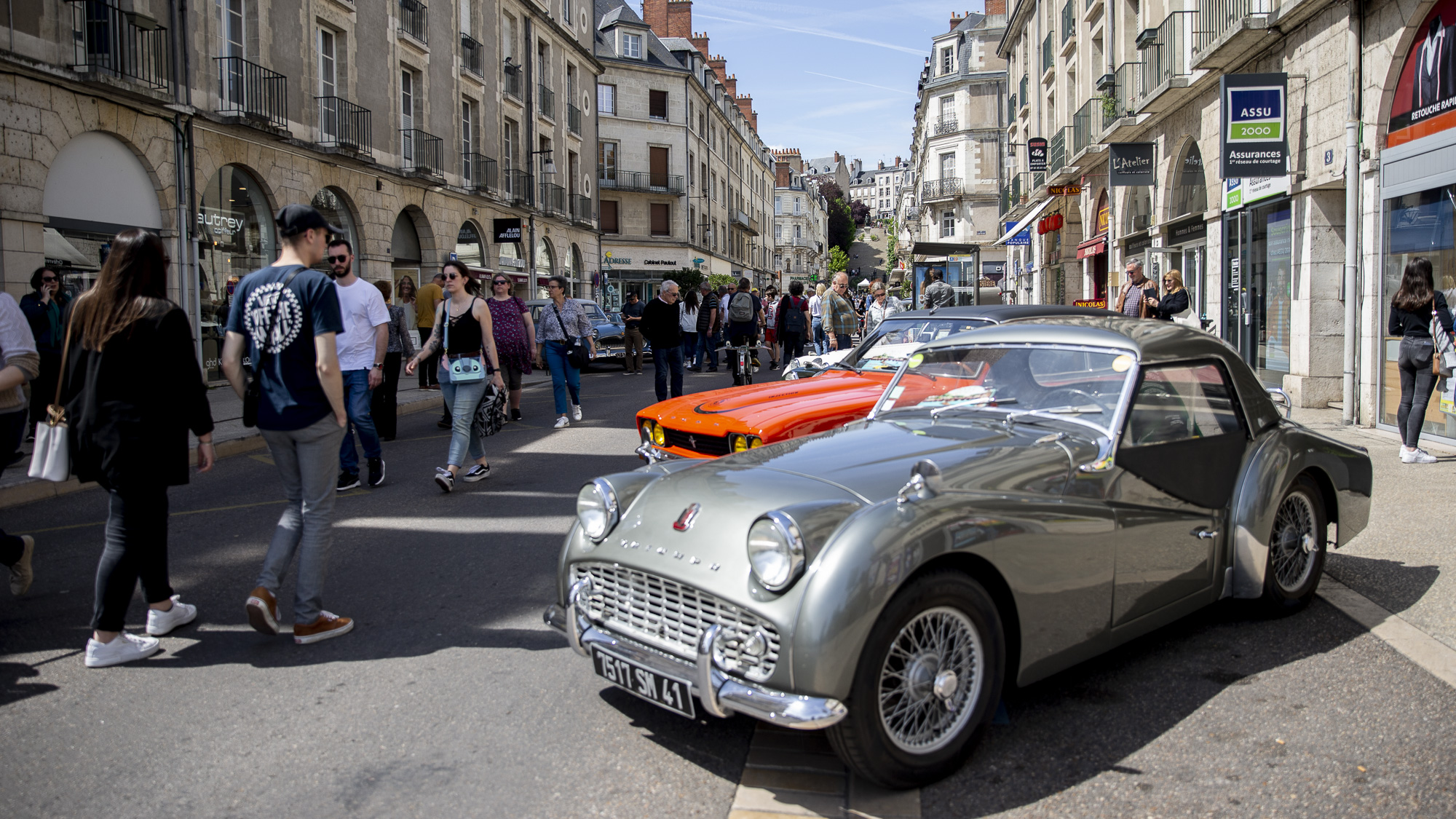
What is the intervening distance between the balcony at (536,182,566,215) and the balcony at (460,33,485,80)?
230 inches

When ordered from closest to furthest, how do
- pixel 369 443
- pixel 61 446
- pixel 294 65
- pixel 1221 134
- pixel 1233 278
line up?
pixel 61 446 → pixel 369 443 → pixel 1221 134 → pixel 1233 278 → pixel 294 65

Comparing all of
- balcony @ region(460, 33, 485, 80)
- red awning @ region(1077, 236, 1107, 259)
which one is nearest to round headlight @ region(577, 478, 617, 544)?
A: red awning @ region(1077, 236, 1107, 259)

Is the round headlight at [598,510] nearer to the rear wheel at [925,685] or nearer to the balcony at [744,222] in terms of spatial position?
the rear wheel at [925,685]

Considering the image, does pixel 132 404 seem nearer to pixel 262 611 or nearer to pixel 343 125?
pixel 262 611

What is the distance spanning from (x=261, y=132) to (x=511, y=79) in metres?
14.8

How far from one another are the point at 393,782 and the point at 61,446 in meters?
2.28

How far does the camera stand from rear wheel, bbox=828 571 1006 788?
9.16 ft

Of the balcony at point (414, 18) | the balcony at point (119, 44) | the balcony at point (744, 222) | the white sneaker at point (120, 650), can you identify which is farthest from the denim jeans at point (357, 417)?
the balcony at point (744, 222)

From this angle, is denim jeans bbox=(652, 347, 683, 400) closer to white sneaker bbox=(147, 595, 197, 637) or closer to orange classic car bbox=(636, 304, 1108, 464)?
orange classic car bbox=(636, 304, 1108, 464)

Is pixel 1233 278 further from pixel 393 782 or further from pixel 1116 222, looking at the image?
pixel 393 782

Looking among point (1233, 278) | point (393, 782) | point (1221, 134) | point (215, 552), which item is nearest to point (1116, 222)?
point (1233, 278)

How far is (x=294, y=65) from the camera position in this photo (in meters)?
20.2

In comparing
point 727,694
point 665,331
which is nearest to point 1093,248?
point 665,331

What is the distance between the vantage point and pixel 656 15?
6006 centimetres
